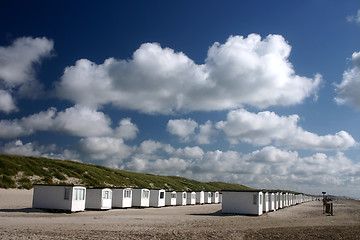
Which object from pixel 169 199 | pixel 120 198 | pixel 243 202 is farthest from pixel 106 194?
pixel 169 199

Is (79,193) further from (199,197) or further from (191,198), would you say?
(199,197)

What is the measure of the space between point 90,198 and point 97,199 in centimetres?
92

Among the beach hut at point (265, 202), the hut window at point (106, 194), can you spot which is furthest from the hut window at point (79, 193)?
the beach hut at point (265, 202)

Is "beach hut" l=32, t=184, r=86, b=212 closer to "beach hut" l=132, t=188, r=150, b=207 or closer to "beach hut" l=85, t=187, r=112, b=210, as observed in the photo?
"beach hut" l=85, t=187, r=112, b=210

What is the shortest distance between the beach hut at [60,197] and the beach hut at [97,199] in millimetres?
2414

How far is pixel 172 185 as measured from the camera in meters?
113

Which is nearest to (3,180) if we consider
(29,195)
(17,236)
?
(29,195)

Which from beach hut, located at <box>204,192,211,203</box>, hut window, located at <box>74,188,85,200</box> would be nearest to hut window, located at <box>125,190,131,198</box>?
hut window, located at <box>74,188,85,200</box>

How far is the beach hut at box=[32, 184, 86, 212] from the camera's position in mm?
34219

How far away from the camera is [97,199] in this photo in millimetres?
38719

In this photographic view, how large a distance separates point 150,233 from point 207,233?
11.5ft

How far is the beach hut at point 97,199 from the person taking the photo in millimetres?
38531

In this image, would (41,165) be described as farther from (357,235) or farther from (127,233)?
(357,235)

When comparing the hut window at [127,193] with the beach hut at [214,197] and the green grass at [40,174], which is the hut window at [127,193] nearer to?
the green grass at [40,174]
